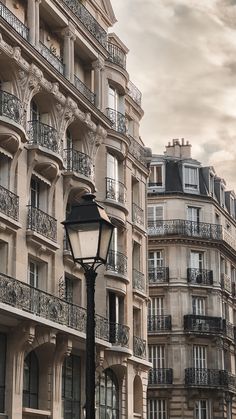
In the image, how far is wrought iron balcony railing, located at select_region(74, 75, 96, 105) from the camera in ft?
110

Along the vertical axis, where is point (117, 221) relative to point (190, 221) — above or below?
below

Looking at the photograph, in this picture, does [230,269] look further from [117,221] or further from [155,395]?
[117,221]

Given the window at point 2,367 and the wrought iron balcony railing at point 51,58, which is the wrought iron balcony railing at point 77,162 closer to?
the wrought iron balcony railing at point 51,58

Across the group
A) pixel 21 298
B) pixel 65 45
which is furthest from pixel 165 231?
pixel 21 298

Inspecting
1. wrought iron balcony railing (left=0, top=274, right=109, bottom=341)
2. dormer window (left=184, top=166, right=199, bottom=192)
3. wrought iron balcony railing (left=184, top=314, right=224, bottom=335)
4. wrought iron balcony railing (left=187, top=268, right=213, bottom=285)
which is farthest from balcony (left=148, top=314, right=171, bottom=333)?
wrought iron balcony railing (left=0, top=274, right=109, bottom=341)

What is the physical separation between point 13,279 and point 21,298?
0.67m

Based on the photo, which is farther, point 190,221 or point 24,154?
point 190,221

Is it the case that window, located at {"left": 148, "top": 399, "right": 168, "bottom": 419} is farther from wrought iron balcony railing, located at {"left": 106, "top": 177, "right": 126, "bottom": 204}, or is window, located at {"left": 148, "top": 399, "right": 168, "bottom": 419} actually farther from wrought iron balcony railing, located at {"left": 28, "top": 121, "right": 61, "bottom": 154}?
wrought iron balcony railing, located at {"left": 28, "top": 121, "right": 61, "bottom": 154}

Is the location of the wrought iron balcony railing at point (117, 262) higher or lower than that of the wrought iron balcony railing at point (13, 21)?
lower

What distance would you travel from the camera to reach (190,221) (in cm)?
5862

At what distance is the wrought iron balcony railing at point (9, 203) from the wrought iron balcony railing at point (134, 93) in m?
13.5

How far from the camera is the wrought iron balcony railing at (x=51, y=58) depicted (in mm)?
30844

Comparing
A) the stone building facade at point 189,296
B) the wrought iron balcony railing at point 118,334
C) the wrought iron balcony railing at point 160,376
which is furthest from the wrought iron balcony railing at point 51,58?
the wrought iron balcony railing at point 160,376

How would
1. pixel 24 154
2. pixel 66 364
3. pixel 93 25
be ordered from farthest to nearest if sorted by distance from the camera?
pixel 93 25 → pixel 66 364 → pixel 24 154
